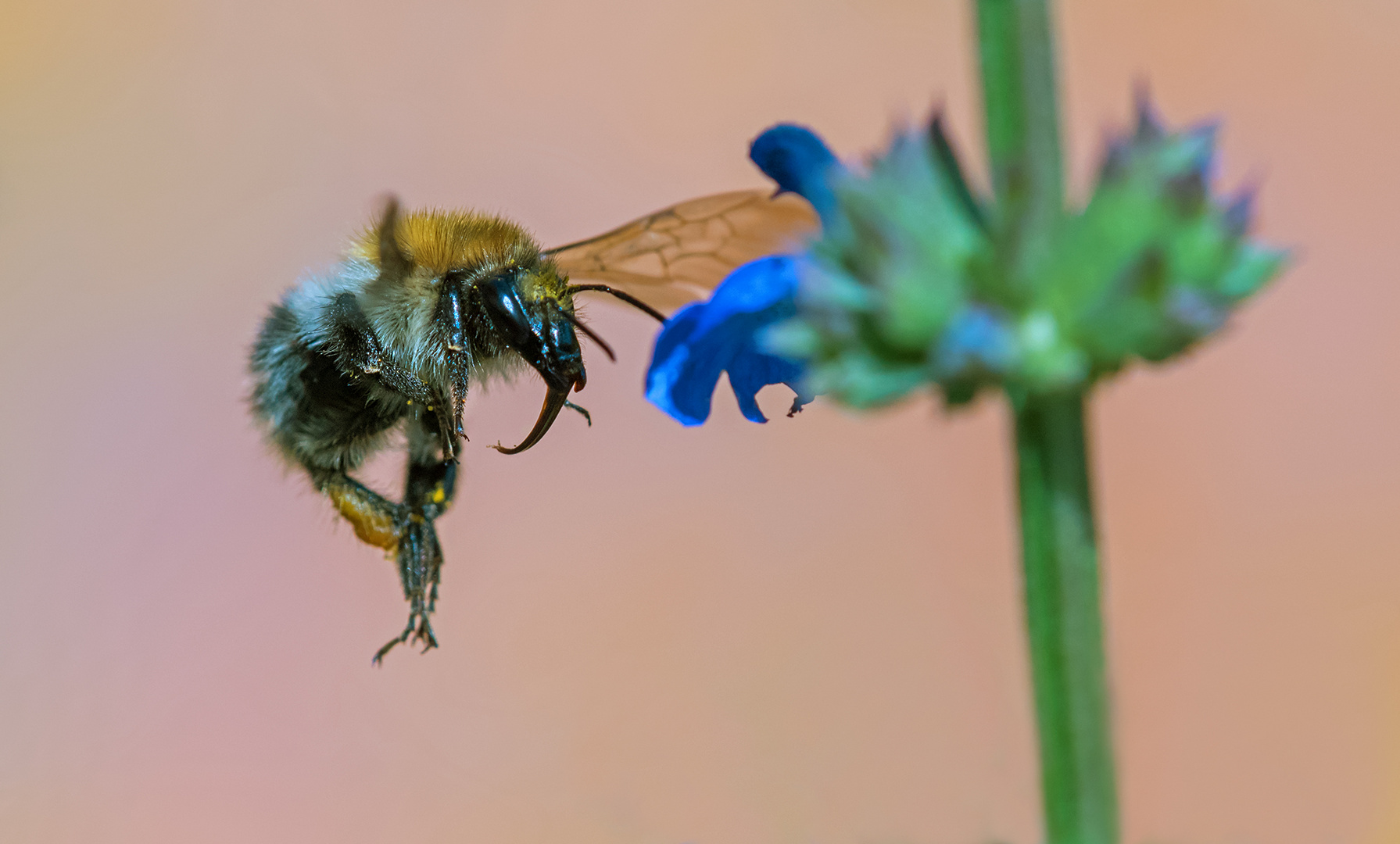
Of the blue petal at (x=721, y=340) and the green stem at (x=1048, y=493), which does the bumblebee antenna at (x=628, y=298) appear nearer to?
the blue petal at (x=721, y=340)

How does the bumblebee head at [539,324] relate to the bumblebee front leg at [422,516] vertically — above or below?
above

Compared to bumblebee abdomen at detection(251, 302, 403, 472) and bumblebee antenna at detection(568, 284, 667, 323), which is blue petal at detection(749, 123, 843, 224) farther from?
bumblebee abdomen at detection(251, 302, 403, 472)

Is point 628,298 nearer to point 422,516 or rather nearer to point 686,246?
point 686,246

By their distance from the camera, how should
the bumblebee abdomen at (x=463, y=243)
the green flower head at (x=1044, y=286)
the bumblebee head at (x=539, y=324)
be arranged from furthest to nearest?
the bumblebee abdomen at (x=463, y=243)
the bumblebee head at (x=539, y=324)
the green flower head at (x=1044, y=286)

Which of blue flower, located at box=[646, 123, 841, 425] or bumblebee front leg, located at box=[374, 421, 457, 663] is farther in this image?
bumblebee front leg, located at box=[374, 421, 457, 663]

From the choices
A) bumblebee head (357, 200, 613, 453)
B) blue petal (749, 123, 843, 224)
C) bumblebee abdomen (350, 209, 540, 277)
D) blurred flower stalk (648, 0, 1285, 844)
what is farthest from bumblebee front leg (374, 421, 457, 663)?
blurred flower stalk (648, 0, 1285, 844)

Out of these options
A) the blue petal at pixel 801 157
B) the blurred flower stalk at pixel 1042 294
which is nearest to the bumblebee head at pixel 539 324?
the blue petal at pixel 801 157

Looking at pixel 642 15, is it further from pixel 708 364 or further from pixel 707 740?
pixel 708 364
